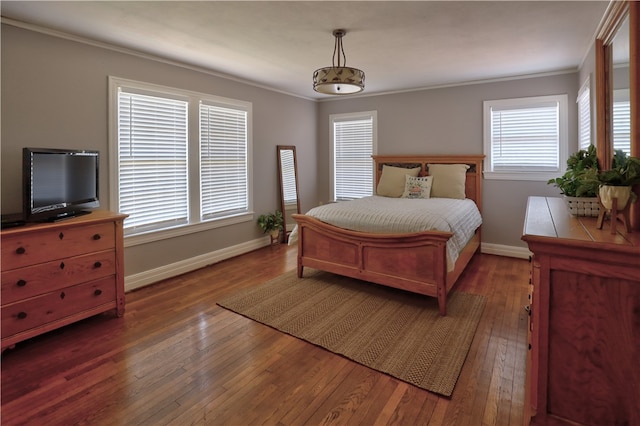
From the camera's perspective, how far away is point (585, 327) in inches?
53.3

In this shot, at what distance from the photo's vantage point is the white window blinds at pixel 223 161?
4328mm

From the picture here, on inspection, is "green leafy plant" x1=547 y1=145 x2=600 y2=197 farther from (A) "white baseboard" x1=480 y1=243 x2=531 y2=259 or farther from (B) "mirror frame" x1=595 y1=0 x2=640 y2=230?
(A) "white baseboard" x1=480 y1=243 x2=531 y2=259

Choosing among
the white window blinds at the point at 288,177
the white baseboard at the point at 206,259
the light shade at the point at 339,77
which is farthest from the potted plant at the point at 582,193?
the white window blinds at the point at 288,177

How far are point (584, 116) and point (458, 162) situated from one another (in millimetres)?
1525

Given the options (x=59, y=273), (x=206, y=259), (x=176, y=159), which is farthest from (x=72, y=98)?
(x=206, y=259)

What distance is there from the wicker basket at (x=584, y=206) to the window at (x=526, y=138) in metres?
2.91

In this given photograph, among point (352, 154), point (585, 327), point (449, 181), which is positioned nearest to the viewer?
point (585, 327)

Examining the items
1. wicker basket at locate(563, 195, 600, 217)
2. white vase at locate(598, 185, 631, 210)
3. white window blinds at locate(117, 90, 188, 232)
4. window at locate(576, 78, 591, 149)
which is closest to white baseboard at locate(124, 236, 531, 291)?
white window blinds at locate(117, 90, 188, 232)

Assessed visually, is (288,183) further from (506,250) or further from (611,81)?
(611,81)

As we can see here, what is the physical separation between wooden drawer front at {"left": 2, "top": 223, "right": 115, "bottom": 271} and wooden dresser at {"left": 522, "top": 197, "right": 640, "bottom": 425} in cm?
296

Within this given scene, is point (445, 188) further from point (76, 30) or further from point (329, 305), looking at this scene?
point (76, 30)

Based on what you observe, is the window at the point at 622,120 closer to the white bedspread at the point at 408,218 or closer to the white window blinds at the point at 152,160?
the white bedspread at the point at 408,218

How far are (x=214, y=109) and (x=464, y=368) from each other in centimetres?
391

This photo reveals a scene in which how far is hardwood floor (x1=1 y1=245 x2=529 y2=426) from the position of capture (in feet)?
5.79
